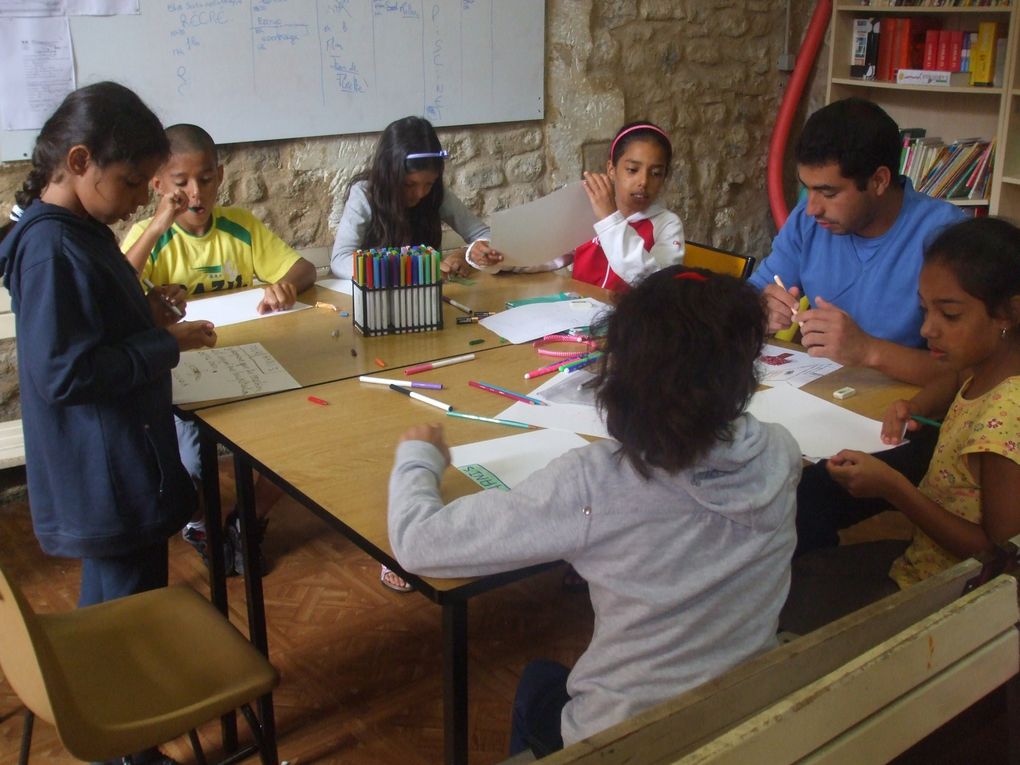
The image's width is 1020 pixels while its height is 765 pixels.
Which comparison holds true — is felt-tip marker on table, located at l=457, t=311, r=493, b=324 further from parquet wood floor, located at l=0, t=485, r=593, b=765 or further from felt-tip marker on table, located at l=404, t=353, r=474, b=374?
parquet wood floor, located at l=0, t=485, r=593, b=765

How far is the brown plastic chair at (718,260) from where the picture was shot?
2.66 meters

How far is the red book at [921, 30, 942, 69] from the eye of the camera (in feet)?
13.7

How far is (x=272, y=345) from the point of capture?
2182 mm

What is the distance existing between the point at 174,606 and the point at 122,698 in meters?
0.23

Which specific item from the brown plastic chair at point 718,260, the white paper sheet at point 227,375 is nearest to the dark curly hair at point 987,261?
the brown plastic chair at point 718,260

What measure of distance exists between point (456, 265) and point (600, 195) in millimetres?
473

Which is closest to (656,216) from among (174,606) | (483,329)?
(483,329)

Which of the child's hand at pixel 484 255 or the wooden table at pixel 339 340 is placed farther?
the child's hand at pixel 484 255

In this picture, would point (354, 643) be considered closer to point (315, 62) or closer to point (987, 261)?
point (987, 261)

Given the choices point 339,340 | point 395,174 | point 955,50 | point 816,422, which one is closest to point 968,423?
point 816,422

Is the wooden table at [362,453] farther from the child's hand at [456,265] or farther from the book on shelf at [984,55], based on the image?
the book on shelf at [984,55]

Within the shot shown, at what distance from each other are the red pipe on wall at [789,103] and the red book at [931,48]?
0.49 m

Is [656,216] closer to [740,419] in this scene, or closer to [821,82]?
[740,419]

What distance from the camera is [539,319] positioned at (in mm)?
2400
